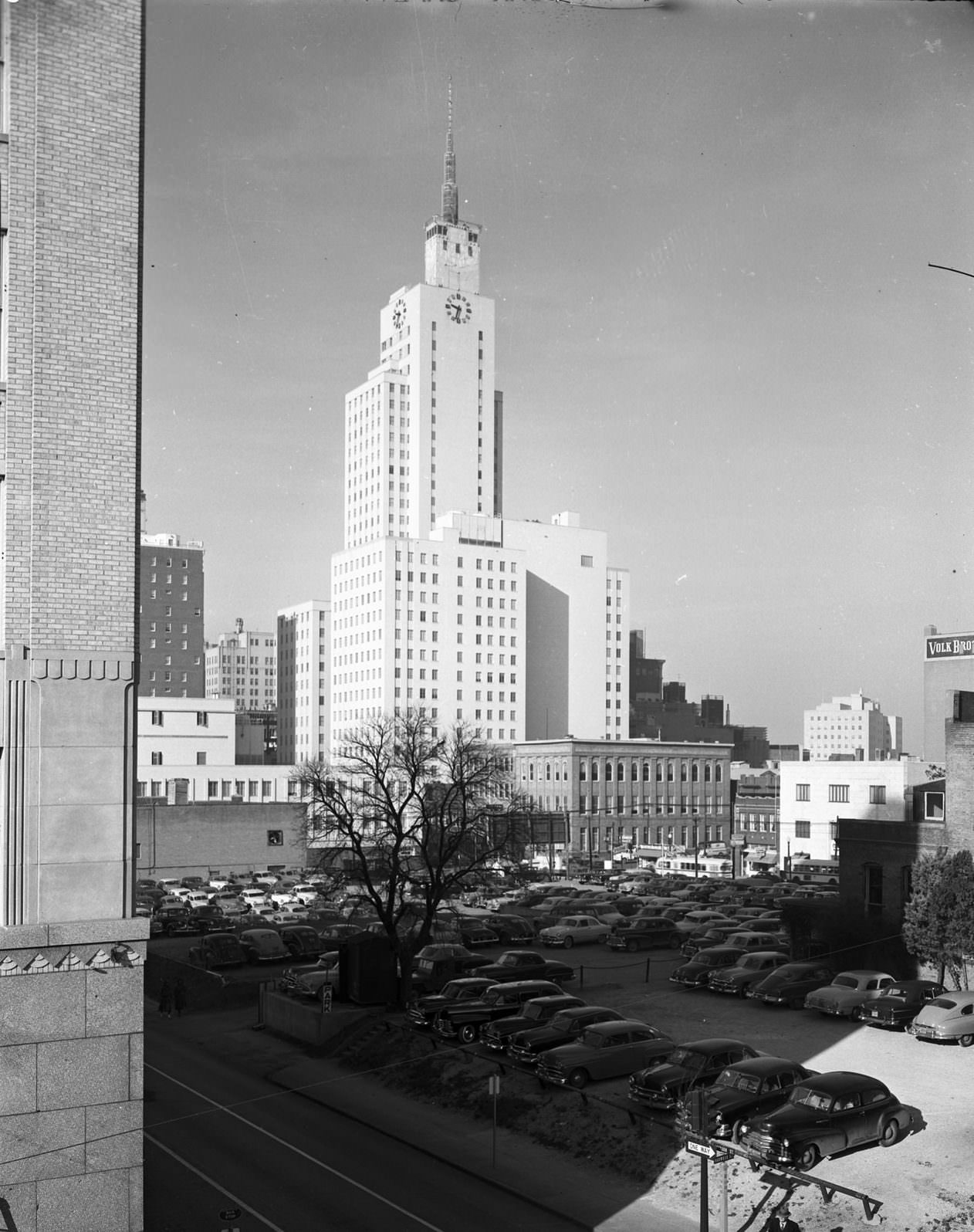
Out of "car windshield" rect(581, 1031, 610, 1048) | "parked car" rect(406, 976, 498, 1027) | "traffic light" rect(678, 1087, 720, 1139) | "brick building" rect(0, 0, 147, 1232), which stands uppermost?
"brick building" rect(0, 0, 147, 1232)

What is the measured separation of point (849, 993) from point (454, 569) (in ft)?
435

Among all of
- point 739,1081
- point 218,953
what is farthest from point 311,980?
point 739,1081

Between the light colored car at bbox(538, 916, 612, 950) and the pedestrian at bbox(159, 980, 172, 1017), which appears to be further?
the light colored car at bbox(538, 916, 612, 950)

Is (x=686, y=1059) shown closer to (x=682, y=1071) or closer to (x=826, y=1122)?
(x=682, y=1071)

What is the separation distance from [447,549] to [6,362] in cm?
15362

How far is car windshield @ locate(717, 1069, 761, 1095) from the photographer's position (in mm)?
27219

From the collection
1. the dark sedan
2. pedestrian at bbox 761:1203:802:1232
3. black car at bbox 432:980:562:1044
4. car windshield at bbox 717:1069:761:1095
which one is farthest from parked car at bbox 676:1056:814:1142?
the dark sedan

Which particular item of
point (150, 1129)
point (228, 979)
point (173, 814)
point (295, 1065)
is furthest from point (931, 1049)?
point (173, 814)

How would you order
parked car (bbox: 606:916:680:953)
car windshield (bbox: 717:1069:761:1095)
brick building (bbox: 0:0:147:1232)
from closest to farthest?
brick building (bbox: 0:0:147:1232)
car windshield (bbox: 717:1069:761:1095)
parked car (bbox: 606:916:680:953)

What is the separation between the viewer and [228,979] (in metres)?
47.1

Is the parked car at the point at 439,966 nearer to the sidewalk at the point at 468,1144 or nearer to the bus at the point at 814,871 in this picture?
A: the sidewalk at the point at 468,1144

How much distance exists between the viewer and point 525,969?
45.6 meters

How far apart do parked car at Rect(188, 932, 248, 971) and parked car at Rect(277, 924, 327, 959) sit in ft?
6.91

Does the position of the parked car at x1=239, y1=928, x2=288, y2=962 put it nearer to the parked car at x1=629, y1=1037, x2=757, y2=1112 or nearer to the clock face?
the parked car at x1=629, y1=1037, x2=757, y2=1112
